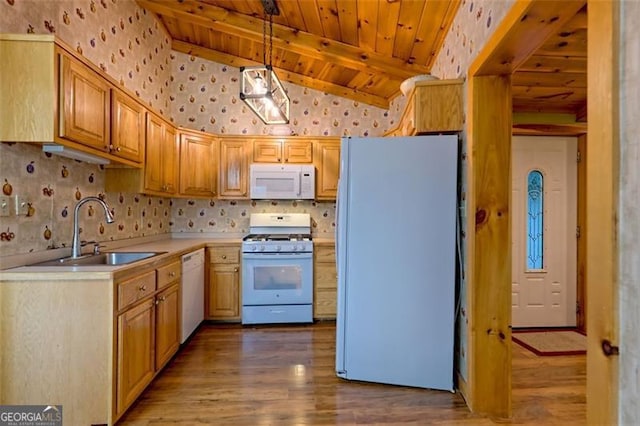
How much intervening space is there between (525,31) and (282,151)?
272 centimetres

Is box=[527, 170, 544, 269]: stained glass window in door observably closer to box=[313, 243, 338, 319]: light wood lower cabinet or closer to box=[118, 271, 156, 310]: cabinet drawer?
box=[313, 243, 338, 319]: light wood lower cabinet

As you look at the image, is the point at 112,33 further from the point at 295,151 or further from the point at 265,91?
the point at 295,151

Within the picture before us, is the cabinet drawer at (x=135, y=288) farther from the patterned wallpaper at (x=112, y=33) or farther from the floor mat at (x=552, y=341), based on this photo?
the floor mat at (x=552, y=341)

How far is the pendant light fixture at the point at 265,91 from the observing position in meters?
2.24

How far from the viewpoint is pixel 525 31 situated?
144cm

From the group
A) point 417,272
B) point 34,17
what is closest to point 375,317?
point 417,272

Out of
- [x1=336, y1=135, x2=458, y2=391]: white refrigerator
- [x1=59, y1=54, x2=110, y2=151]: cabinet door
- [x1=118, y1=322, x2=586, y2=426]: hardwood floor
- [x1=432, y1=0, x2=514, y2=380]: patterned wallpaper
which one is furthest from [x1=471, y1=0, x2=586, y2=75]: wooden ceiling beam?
[x1=59, y1=54, x2=110, y2=151]: cabinet door

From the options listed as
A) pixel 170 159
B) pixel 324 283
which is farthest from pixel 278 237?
pixel 170 159

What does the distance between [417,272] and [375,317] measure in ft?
1.42

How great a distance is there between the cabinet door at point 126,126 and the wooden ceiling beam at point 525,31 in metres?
2.41

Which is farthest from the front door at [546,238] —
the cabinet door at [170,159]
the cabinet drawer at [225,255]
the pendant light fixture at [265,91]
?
the cabinet door at [170,159]

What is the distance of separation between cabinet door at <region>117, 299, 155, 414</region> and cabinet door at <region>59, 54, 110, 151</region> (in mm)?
1065

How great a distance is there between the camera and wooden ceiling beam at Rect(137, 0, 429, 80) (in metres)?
3.01

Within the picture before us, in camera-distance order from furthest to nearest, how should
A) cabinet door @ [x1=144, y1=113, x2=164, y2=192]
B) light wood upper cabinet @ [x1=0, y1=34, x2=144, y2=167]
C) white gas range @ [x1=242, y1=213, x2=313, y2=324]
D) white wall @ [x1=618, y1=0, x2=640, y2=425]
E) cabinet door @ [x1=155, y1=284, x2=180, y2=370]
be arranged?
white gas range @ [x1=242, y1=213, x2=313, y2=324] → cabinet door @ [x1=144, y1=113, x2=164, y2=192] → cabinet door @ [x1=155, y1=284, x2=180, y2=370] → light wood upper cabinet @ [x1=0, y1=34, x2=144, y2=167] → white wall @ [x1=618, y1=0, x2=640, y2=425]
